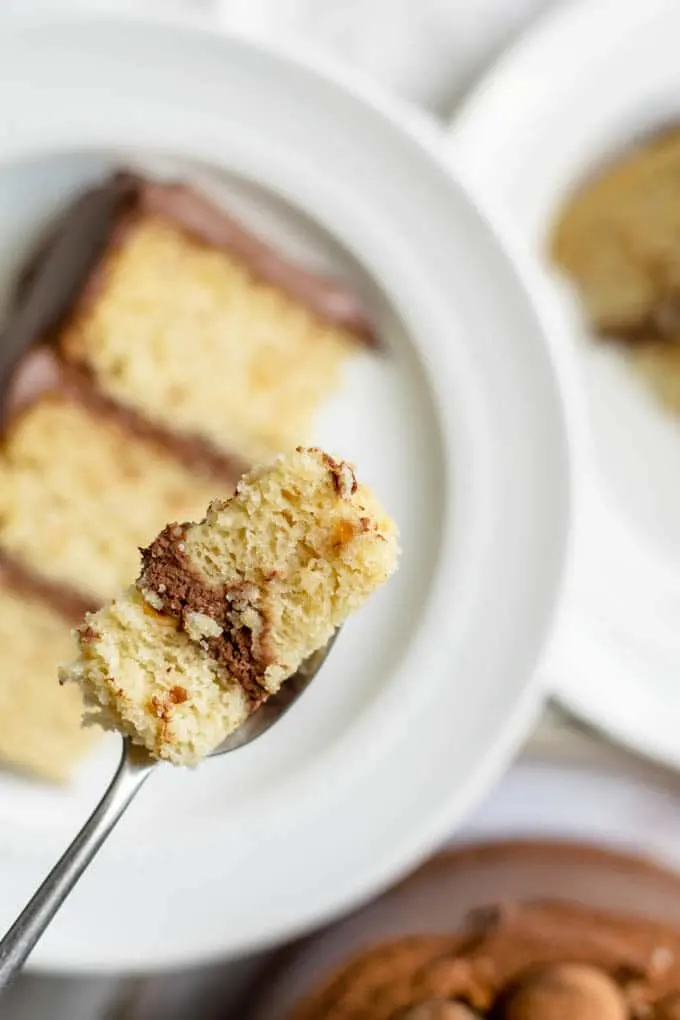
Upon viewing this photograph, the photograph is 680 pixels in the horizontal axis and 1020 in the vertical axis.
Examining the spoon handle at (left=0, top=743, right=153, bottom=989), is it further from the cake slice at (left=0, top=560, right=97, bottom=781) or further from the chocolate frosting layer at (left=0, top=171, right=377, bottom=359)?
the chocolate frosting layer at (left=0, top=171, right=377, bottom=359)

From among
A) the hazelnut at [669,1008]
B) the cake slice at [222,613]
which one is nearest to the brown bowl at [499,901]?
the hazelnut at [669,1008]

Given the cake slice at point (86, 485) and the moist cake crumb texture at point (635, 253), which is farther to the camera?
the moist cake crumb texture at point (635, 253)

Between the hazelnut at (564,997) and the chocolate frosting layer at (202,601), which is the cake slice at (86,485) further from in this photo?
the hazelnut at (564,997)

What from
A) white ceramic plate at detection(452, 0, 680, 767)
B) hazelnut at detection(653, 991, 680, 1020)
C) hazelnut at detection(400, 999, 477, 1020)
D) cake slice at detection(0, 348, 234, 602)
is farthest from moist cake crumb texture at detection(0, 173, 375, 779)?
hazelnut at detection(653, 991, 680, 1020)

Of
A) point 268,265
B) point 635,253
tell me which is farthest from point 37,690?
point 635,253

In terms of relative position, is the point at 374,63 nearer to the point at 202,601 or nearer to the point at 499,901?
the point at 202,601

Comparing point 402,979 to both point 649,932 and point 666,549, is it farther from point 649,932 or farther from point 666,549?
point 666,549

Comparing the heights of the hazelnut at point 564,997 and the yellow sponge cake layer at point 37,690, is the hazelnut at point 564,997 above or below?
above
